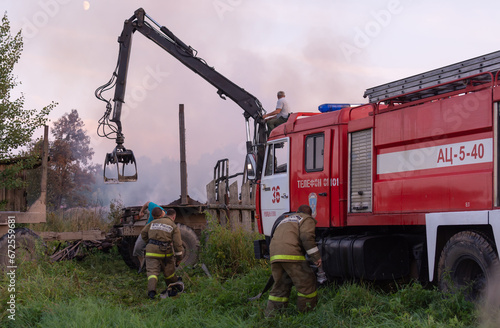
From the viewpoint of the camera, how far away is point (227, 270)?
11.9 meters

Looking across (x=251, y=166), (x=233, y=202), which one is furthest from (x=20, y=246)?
(x=233, y=202)

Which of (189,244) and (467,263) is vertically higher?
(467,263)

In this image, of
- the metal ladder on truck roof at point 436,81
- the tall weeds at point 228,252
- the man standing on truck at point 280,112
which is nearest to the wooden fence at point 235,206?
the tall weeds at point 228,252

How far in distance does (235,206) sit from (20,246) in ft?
16.4

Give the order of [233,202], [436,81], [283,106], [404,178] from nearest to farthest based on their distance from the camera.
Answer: [436,81] < [404,178] < [283,106] < [233,202]

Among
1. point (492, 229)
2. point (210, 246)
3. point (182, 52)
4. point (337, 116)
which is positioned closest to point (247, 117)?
point (182, 52)

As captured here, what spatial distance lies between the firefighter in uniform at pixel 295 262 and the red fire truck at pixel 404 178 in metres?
0.90

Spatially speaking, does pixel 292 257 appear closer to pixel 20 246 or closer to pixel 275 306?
pixel 275 306

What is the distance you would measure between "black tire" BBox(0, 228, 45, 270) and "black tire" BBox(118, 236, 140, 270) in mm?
2294

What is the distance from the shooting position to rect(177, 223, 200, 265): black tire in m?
13.6

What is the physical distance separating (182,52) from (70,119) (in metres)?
26.3

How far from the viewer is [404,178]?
26.7ft

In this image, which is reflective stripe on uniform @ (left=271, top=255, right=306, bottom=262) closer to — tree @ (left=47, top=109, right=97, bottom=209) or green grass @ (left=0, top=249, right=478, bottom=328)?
green grass @ (left=0, top=249, right=478, bottom=328)

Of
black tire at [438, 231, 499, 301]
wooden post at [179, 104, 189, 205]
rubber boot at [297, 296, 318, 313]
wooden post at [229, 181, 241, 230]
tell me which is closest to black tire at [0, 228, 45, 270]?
wooden post at [229, 181, 241, 230]
